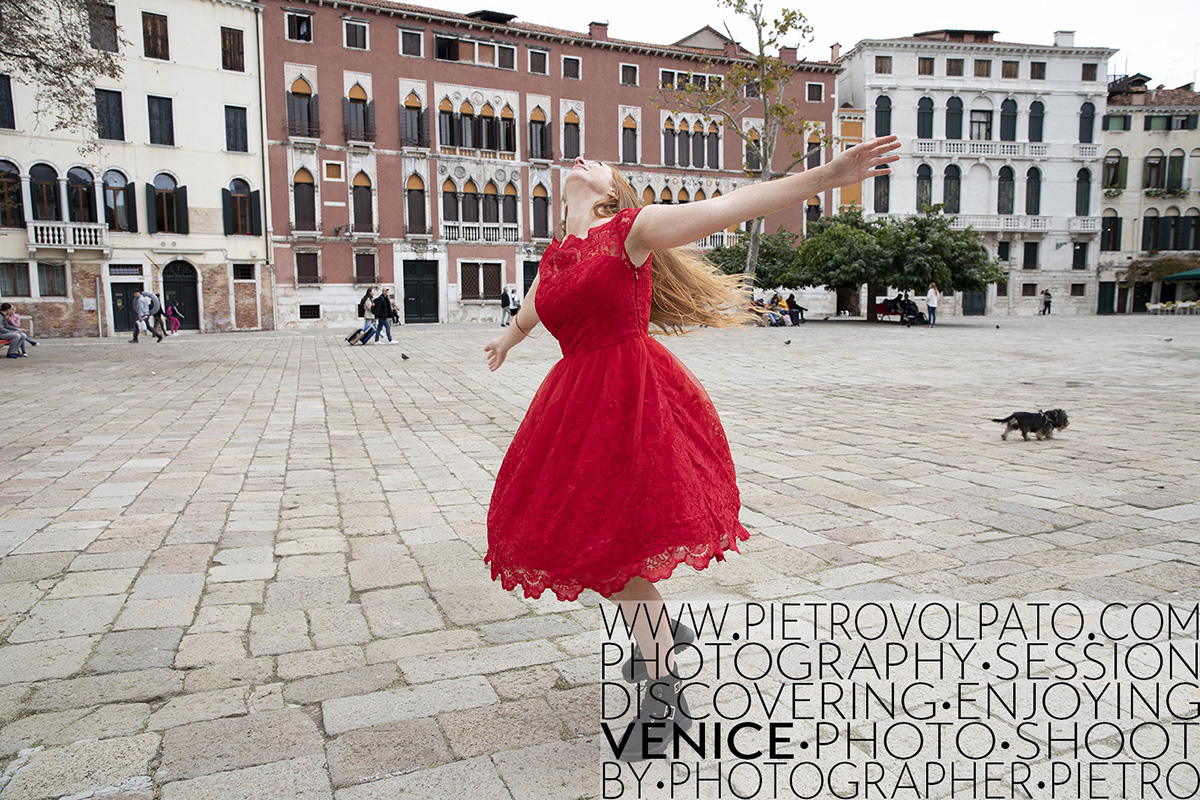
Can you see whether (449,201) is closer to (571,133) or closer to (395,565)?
(571,133)

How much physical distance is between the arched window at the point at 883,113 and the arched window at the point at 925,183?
2871mm

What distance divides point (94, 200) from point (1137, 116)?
1959 inches

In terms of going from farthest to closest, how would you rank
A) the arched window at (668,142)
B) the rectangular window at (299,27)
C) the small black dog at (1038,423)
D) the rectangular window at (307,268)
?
the arched window at (668,142), the rectangular window at (307,268), the rectangular window at (299,27), the small black dog at (1038,423)

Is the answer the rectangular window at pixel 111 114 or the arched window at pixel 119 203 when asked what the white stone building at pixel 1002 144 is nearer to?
the rectangular window at pixel 111 114

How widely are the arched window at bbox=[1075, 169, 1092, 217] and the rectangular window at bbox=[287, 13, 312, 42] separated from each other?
127 ft

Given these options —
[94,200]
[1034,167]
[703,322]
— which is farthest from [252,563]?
[1034,167]

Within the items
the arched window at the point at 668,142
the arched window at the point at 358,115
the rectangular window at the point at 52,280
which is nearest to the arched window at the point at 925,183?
the arched window at the point at 668,142

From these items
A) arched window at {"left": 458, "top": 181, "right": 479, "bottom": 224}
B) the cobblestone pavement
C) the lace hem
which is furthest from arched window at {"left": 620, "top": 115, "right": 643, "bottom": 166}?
the lace hem

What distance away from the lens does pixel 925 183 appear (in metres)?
42.9

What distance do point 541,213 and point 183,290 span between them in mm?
15688

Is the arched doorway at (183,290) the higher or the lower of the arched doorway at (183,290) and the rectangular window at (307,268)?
the lower

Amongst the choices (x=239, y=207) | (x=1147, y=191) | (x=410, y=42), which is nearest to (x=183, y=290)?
(x=239, y=207)

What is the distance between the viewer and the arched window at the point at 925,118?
138 feet

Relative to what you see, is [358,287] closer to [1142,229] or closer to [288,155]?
[288,155]
